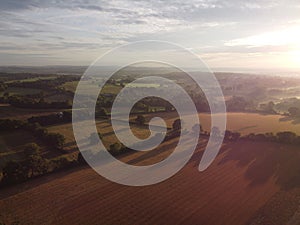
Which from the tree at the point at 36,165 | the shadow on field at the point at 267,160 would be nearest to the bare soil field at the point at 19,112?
the tree at the point at 36,165

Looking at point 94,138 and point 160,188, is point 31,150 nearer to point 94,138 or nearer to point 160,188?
point 94,138

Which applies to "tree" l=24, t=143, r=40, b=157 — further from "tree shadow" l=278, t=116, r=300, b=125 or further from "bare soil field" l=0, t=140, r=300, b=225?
"tree shadow" l=278, t=116, r=300, b=125

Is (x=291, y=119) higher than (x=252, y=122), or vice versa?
(x=291, y=119)

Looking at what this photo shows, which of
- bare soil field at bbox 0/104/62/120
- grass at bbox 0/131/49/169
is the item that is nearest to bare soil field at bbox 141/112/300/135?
bare soil field at bbox 0/104/62/120

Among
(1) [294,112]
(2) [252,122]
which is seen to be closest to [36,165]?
(2) [252,122]

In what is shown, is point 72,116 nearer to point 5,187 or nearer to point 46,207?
point 5,187

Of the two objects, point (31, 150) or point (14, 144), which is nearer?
point (31, 150)

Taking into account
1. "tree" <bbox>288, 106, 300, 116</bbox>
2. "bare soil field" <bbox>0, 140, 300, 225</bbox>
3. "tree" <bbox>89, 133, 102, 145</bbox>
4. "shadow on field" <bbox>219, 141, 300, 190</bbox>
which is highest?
"tree" <bbox>288, 106, 300, 116</bbox>
